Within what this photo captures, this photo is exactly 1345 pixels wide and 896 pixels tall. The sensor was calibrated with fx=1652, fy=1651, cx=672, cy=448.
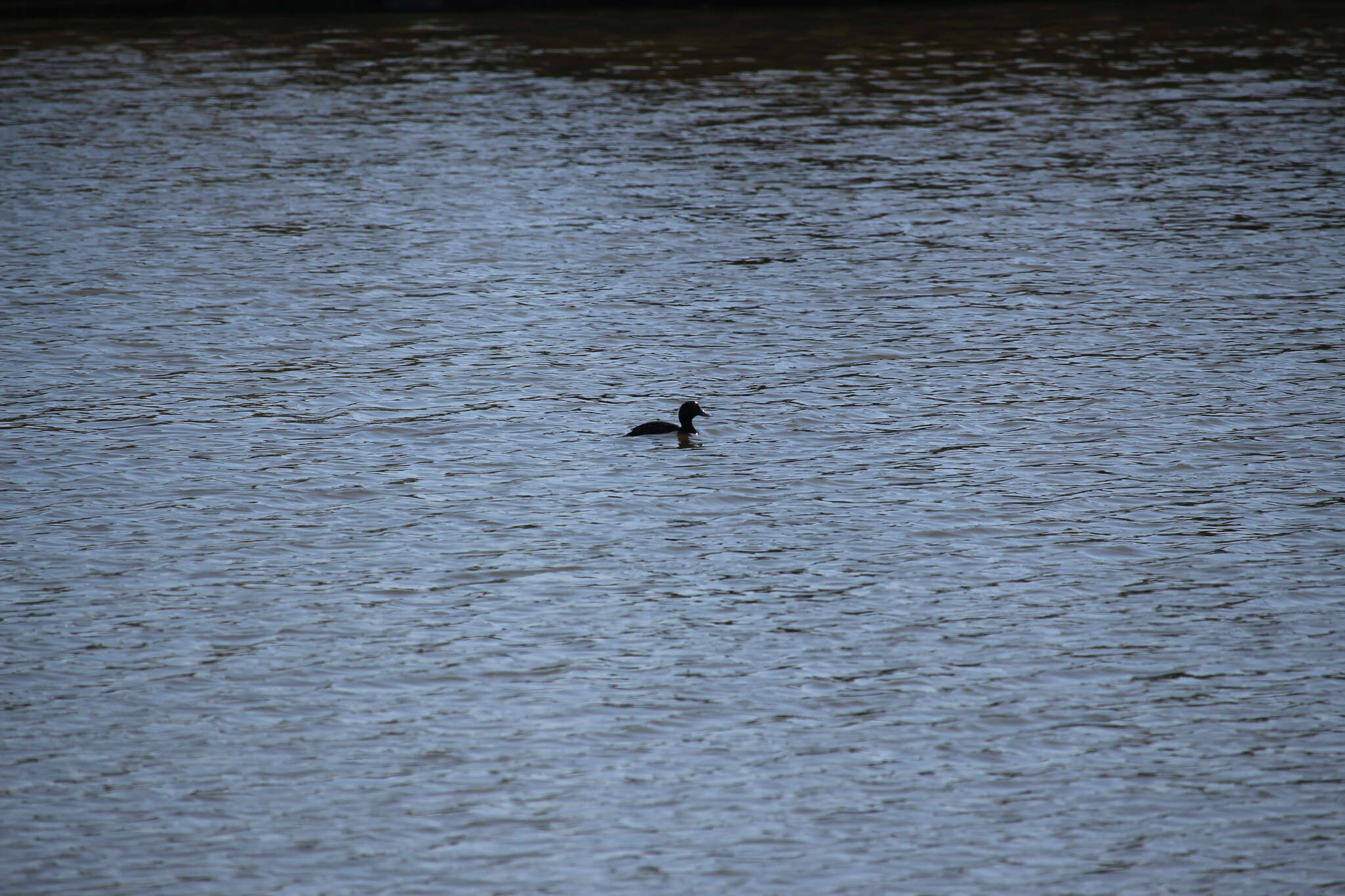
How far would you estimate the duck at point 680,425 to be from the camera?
21.1m

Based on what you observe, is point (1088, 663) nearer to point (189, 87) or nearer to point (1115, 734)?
point (1115, 734)

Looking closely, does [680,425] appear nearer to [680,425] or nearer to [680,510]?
[680,425]

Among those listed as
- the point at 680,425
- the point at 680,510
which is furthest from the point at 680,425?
the point at 680,510

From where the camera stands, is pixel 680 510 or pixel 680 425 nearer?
pixel 680 510

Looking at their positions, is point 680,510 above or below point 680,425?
below

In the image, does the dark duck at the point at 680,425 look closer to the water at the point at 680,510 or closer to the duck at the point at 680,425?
the duck at the point at 680,425

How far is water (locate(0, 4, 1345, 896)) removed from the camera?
42.3 feet

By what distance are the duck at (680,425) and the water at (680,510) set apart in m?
0.30

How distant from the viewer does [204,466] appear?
20562mm

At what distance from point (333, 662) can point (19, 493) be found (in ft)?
20.9

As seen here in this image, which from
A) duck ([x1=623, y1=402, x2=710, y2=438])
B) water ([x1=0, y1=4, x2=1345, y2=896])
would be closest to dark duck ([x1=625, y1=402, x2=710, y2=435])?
duck ([x1=623, y1=402, x2=710, y2=438])

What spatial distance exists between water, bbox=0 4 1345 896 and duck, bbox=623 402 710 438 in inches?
11.9

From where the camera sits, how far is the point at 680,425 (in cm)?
2120

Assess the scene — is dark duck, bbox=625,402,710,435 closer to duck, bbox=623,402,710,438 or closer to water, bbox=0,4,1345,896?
duck, bbox=623,402,710,438
